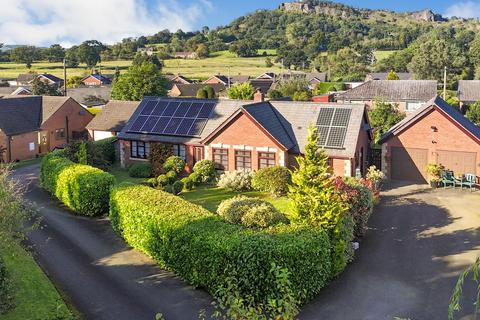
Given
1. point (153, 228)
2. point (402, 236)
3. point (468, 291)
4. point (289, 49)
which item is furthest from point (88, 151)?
point (289, 49)

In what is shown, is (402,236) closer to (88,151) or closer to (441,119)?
(441,119)

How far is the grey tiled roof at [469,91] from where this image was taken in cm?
7431

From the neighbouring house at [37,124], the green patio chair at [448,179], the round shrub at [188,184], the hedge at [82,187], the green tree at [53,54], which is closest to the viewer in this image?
the hedge at [82,187]

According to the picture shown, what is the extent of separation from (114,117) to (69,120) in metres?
6.51

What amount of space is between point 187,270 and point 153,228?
277cm

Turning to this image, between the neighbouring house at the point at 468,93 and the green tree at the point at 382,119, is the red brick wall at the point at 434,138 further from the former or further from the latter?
the neighbouring house at the point at 468,93

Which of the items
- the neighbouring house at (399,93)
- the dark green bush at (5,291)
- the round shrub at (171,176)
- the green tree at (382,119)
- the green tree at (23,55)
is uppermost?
the green tree at (23,55)

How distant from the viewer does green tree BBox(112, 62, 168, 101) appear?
232 feet

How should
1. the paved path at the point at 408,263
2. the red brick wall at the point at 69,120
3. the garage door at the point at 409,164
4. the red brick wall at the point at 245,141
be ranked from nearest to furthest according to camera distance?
1. the paved path at the point at 408,263
2. the red brick wall at the point at 245,141
3. the garage door at the point at 409,164
4. the red brick wall at the point at 69,120

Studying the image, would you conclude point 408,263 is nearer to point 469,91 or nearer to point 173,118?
point 173,118

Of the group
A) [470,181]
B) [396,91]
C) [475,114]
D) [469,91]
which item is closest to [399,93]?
[396,91]

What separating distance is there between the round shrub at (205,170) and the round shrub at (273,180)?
4.42m

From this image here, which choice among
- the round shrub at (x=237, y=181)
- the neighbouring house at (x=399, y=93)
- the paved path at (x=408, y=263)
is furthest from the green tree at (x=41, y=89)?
the paved path at (x=408, y=263)

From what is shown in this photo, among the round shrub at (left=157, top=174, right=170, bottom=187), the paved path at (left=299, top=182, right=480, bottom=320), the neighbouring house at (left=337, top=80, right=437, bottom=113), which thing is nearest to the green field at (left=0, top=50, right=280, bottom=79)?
the neighbouring house at (left=337, top=80, right=437, bottom=113)
